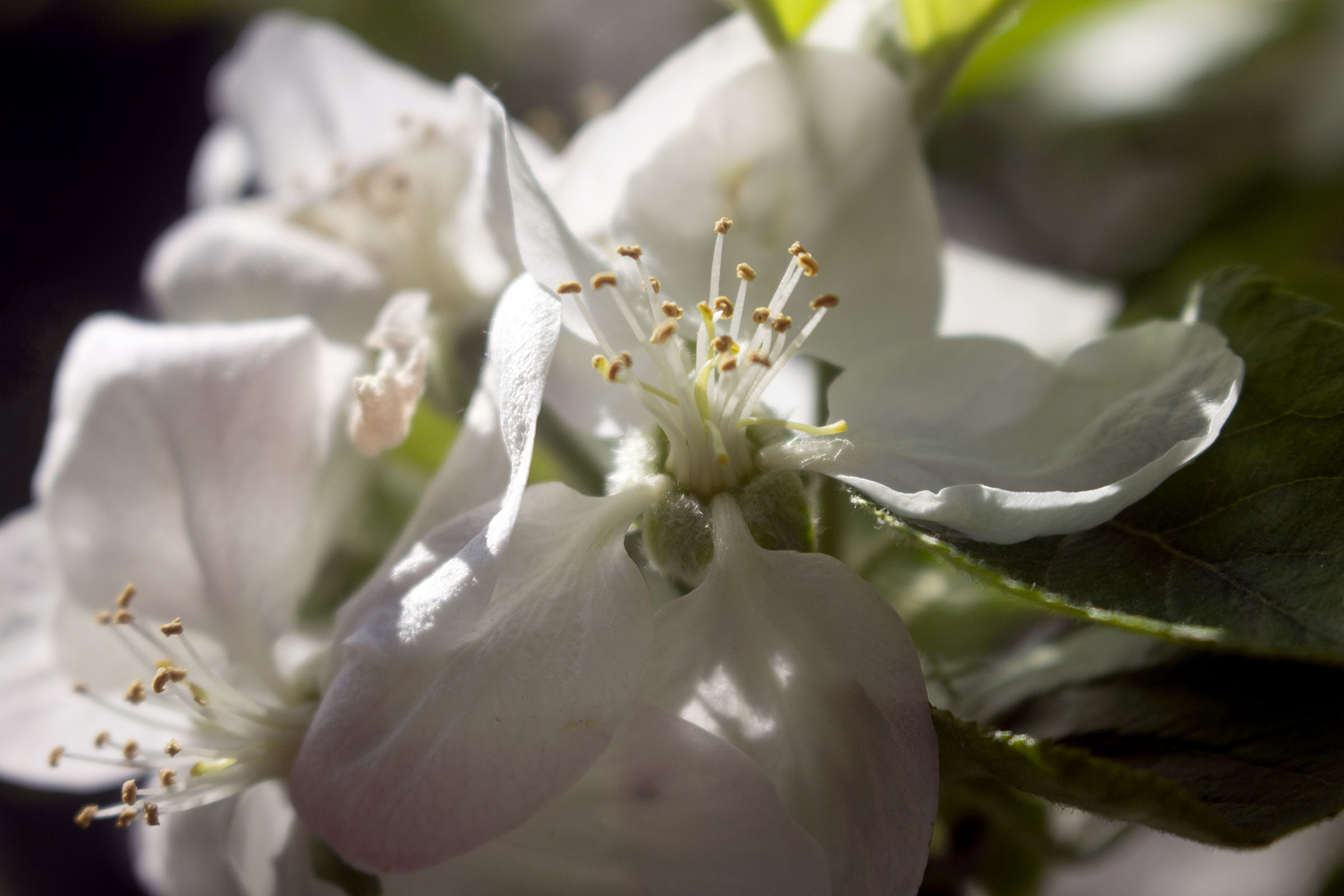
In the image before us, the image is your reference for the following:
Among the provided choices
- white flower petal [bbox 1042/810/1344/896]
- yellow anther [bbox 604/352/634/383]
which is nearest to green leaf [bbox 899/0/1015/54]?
yellow anther [bbox 604/352/634/383]

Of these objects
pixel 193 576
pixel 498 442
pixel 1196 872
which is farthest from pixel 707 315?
pixel 1196 872

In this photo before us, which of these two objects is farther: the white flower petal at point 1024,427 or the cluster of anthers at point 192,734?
the cluster of anthers at point 192,734

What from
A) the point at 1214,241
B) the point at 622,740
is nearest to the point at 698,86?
the point at 622,740

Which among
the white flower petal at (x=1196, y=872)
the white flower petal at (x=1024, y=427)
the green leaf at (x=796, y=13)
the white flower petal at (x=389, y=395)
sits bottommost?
the white flower petal at (x=1196, y=872)

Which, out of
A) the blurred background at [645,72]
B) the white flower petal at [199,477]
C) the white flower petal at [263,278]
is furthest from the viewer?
the blurred background at [645,72]

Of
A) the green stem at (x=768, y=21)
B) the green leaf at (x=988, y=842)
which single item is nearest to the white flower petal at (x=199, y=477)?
the green stem at (x=768, y=21)

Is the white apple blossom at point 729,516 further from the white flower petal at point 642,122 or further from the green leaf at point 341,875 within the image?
the green leaf at point 341,875

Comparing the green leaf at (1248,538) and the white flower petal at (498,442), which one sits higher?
the white flower petal at (498,442)

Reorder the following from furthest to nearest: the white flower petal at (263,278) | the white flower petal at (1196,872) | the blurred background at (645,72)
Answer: the white flower petal at (1196,872)
the blurred background at (645,72)
the white flower petal at (263,278)
